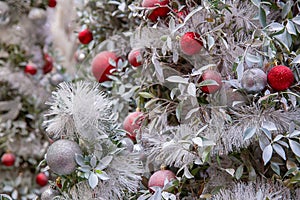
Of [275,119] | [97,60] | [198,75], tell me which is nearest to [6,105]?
[97,60]

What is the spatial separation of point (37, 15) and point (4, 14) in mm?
153

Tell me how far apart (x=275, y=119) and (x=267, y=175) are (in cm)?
17

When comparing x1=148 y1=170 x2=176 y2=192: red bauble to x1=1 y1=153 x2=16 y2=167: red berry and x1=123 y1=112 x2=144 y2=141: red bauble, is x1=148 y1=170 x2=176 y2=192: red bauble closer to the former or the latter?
x1=123 y1=112 x2=144 y2=141: red bauble

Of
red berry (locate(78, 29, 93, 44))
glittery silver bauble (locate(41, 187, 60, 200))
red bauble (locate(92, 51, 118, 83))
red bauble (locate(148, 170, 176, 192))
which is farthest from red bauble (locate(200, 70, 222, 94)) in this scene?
red berry (locate(78, 29, 93, 44))

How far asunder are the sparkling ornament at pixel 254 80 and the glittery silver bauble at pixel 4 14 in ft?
4.71

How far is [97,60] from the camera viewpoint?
1.48 m

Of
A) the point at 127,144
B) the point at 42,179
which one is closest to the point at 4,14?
the point at 42,179

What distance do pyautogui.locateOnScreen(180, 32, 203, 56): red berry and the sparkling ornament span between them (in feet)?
0.43

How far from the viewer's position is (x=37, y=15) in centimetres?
205

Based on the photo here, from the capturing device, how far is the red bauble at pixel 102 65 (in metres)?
1.46

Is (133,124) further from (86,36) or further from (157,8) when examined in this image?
(86,36)

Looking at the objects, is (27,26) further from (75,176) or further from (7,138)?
(75,176)

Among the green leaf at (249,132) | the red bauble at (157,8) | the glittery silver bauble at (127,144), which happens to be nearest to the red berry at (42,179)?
the glittery silver bauble at (127,144)

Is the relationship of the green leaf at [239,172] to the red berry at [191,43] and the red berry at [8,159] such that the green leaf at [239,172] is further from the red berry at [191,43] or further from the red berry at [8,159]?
the red berry at [8,159]
